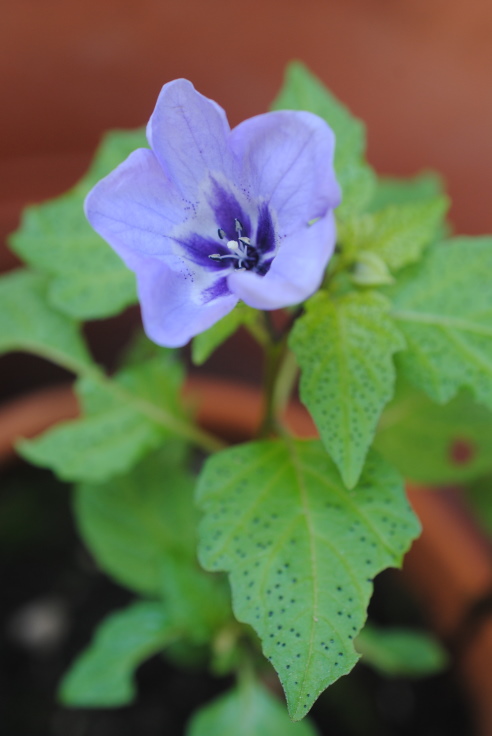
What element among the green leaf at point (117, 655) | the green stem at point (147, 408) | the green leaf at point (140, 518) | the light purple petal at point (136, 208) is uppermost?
the light purple petal at point (136, 208)

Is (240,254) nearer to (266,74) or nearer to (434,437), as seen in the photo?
(434,437)

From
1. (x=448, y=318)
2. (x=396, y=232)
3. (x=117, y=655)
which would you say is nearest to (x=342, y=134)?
(x=396, y=232)

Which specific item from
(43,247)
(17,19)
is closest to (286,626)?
(43,247)

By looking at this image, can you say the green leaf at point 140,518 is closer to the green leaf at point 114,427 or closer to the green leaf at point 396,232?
the green leaf at point 114,427

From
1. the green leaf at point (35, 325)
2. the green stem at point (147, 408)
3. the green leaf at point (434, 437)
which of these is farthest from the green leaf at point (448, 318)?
the green leaf at point (35, 325)

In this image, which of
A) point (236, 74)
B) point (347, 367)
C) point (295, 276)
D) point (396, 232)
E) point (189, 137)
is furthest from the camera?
point (236, 74)

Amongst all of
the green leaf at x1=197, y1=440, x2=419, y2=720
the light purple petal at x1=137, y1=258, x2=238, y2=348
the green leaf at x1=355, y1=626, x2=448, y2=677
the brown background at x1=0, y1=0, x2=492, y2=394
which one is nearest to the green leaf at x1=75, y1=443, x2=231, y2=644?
the green leaf at x1=355, y1=626, x2=448, y2=677

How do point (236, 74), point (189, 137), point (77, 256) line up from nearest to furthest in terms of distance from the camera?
1. point (189, 137)
2. point (77, 256)
3. point (236, 74)

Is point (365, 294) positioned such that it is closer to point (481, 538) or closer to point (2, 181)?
point (481, 538)
